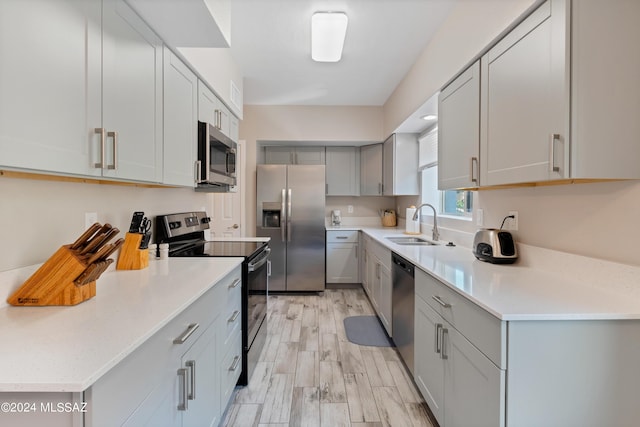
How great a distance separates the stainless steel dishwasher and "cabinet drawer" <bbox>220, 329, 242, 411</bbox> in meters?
1.12

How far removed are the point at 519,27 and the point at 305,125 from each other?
2.97 metres

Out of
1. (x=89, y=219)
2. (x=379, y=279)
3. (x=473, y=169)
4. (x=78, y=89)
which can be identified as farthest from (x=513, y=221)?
(x=89, y=219)

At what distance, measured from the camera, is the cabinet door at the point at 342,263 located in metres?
4.14

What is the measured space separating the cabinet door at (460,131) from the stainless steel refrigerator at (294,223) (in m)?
2.00

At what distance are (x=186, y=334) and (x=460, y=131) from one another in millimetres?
1898

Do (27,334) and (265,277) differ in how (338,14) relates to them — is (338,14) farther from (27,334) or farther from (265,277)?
(27,334)

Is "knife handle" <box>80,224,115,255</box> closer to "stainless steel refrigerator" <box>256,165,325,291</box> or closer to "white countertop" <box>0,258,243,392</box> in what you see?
"white countertop" <box>0,258,243,392</box>

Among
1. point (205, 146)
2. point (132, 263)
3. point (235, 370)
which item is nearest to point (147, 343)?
point (132, 263)

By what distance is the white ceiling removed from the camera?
2.11 m

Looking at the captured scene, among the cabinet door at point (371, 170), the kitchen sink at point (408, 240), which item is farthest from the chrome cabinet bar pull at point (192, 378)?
the cabinet door at point (371, 170)

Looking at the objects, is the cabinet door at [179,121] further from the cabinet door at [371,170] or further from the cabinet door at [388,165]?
the cabinet door at [371,170]

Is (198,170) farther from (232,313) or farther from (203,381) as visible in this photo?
(203,381)

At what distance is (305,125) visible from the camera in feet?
13.5

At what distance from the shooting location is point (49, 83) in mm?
890
